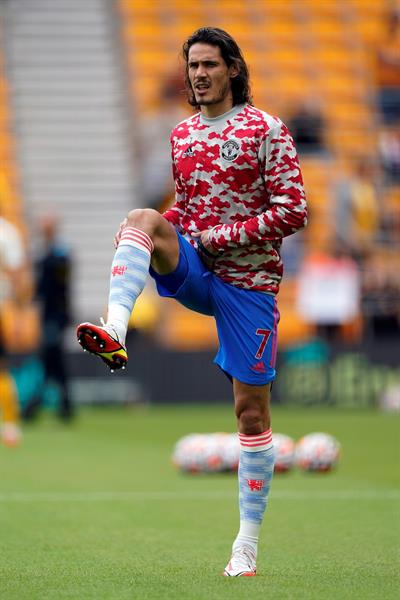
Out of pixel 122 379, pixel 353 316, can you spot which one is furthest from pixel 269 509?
pixel 353 316

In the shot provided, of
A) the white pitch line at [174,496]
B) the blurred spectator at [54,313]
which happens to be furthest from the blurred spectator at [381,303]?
the white pitch line at [174,496]

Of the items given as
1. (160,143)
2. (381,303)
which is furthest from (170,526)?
(160,143)

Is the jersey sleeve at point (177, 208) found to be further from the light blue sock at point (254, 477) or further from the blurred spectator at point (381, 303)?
the blurred spectator at point (381, 303)

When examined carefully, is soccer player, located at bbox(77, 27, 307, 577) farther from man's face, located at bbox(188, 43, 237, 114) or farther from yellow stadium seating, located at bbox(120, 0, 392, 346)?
yellow stadium seating, located at bbox(120, 0, 392, 346)

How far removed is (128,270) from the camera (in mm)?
5500

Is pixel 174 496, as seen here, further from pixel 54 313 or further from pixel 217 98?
pixel 54 313

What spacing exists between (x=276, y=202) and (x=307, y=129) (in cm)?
1761

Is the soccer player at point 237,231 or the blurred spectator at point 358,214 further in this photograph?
the blurred spectator at point 358,214

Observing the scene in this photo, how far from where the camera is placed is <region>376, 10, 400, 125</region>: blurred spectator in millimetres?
24031

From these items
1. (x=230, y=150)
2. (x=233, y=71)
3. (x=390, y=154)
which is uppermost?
(x=233, y=71)

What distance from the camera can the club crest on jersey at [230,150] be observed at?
580 centimetres

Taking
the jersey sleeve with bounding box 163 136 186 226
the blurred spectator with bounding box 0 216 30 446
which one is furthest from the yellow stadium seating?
the jersey sleeve with bounding box 163 136 186 226

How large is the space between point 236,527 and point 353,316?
1305cm

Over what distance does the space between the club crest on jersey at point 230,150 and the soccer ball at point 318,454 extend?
5.39m
